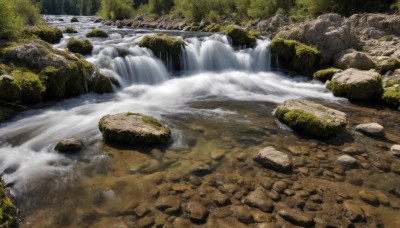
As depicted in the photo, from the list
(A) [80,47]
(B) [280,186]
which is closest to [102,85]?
(A) [80,47]

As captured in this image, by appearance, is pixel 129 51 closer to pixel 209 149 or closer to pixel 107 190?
pixel 209 149

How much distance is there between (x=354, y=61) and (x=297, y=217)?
537 inches

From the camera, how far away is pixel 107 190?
620 centimetres

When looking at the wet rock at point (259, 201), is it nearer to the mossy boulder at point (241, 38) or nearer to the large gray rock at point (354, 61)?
the large gray rock at point (354, 61)

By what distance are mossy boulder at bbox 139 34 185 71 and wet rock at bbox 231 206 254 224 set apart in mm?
12789

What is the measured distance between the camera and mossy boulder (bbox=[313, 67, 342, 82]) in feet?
54.4

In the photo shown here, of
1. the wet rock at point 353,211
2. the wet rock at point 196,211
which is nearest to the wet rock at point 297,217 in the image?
the wet rock at point 353,211

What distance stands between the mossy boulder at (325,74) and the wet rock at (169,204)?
13.5 m

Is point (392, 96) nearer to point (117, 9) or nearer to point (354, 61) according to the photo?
→ point (354, 61)

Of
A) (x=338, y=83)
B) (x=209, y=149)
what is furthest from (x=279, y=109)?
(x=338, y=83)

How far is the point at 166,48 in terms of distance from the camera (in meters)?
17.4

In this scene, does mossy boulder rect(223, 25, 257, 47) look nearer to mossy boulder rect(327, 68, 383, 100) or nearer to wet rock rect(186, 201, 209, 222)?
mossy boulder rect(327, 68, 383, 100)

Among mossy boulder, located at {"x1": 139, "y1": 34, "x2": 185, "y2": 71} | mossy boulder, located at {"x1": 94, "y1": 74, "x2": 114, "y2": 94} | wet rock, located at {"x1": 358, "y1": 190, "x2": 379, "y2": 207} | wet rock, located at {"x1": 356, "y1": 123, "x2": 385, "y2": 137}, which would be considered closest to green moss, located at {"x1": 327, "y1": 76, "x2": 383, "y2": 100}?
wet rock, located at {"x1": 356, "y1": 123, "x2": 385, "y2": 137}

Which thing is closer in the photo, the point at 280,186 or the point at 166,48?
the point at 280,186
